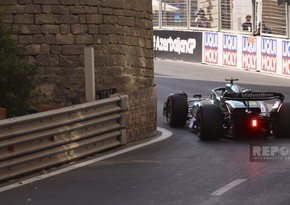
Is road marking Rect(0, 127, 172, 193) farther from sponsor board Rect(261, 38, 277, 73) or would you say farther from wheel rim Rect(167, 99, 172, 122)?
sponsor board Rect(261, 38, 277, 73)

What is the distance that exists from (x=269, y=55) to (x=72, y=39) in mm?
17329

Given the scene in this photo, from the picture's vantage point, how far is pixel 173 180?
1089 cm

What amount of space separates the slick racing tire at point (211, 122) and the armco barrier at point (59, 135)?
149 cm

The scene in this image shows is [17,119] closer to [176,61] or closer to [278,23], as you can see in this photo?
[278,23]

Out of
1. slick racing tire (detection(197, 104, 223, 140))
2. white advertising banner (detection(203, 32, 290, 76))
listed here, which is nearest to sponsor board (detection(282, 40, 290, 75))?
white advertising banner (detection(203, 32, 290, 76))

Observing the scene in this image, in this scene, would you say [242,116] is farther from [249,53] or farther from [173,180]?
[249,53]

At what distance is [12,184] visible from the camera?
430 inches

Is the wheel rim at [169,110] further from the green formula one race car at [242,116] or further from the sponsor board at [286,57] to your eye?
the sponsor board at [286,57]

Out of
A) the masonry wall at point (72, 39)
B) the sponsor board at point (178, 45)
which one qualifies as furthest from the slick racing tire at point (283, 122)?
the sponsor board at point (178, 45)

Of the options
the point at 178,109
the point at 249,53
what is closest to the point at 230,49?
the point at 249,53

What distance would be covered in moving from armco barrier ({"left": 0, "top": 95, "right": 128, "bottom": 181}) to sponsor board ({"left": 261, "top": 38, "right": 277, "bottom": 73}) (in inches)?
682

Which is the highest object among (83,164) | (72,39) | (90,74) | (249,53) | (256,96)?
(72,39)

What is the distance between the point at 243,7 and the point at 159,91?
11746 mm

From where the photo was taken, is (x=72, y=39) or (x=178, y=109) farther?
(x=178, y=109)
